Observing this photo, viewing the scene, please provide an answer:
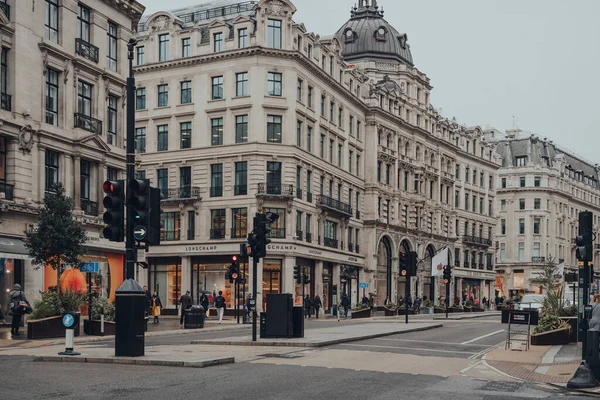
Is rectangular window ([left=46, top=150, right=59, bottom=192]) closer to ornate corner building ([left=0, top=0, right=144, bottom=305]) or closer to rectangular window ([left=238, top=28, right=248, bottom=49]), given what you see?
ornate corner building ([left=0, top=0, right=144, bottom=305])

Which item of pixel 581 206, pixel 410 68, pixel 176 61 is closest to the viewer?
pixel 176 61

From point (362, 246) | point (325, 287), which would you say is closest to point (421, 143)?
point (362, 246)

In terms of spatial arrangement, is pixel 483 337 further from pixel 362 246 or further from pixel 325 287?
pixel 362 246

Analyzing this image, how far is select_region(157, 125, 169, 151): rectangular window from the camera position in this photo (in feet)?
204

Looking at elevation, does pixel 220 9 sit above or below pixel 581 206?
above

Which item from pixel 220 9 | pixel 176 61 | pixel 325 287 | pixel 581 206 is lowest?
pixel 325 287

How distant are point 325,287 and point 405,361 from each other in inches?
1853

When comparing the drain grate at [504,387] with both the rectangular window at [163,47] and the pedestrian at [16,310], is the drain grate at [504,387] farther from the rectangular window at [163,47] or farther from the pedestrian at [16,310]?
the rectangular window at [163,47]

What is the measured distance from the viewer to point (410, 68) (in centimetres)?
8556

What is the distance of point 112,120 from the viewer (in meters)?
42.4

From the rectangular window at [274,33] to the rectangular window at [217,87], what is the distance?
14.7 feet

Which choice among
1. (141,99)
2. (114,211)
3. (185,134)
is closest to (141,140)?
(141,99)

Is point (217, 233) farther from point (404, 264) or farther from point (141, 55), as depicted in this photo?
point (404, 264)

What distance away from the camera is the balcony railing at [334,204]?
2494 inches
